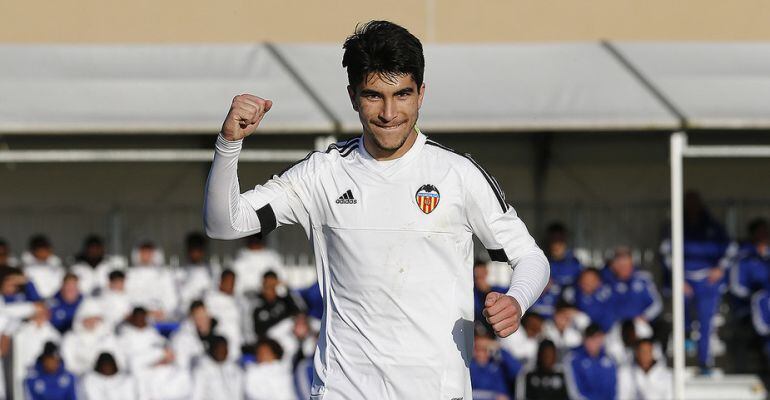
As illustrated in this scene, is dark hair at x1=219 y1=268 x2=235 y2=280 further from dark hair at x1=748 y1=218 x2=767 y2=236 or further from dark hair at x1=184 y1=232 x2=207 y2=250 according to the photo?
dark hair at x1=748 y1=218 x2=767 y2=236

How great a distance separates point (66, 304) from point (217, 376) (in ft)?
4.79

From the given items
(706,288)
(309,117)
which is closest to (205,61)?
(309,117)

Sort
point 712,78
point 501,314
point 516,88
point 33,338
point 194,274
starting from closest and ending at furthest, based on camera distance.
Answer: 1. point 501,314
2. point 516,88
3. point 712,78
4. point 33,338
5. point 194,274

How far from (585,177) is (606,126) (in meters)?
2.86

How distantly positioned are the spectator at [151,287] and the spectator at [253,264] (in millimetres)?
582

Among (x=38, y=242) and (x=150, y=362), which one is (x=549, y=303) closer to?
(x=150, y=362)

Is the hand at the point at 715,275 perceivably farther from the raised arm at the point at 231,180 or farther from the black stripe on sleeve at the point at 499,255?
the raised arm at the point at 231,180

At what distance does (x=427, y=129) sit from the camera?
10.5m

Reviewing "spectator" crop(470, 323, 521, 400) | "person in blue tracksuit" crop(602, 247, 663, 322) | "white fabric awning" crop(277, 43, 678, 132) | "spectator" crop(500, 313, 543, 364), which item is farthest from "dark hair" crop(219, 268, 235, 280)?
"person in blue tracksuit" crop(602, 247, 663, 322)

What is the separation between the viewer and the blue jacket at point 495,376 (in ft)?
36.0

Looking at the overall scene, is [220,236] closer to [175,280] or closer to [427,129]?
[427,129]

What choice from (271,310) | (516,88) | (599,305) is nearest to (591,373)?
(599,305)

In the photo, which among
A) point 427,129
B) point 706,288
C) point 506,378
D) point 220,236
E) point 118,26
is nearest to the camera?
point 220,236

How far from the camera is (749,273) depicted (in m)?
12.0
